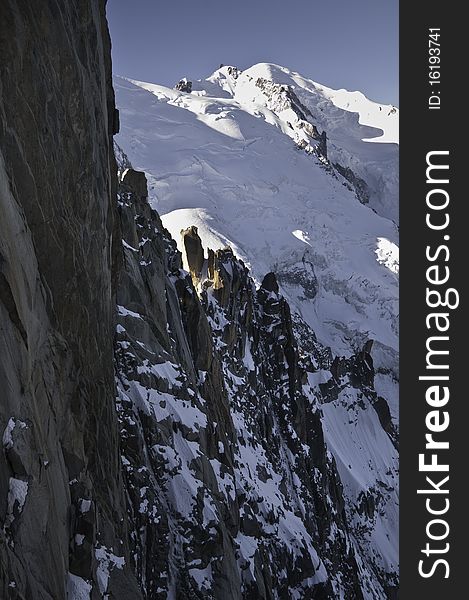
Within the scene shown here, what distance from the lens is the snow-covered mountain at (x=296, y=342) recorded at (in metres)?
35.6

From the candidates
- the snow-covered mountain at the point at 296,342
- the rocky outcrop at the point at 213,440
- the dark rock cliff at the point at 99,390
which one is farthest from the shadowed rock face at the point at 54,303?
the snow-covered mountain at the point at 296,342

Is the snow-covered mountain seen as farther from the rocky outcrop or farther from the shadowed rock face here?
the shadowed rock face

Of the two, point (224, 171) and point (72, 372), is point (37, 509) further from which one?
point (224, 171)

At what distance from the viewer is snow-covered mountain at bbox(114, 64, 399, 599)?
35594 mm

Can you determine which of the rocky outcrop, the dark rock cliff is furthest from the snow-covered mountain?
the dark rock cliff

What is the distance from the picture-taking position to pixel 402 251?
9430 mm

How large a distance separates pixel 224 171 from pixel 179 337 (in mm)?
150326

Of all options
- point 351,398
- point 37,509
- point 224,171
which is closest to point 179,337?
point 37,509

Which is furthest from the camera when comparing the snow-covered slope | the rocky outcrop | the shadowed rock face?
the snow-covered slope

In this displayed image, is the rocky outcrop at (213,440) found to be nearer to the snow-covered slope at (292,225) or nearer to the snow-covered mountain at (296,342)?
the snow-covered mountain at (296,342)

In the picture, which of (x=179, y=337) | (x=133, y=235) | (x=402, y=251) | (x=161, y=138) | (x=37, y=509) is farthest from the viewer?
(x=161, y=138)

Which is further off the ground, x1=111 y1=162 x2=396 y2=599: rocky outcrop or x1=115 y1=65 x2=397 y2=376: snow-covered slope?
x1=115 y1=65 x2=397 y2=376: snow-covered slope

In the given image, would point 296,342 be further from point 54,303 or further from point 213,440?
point 54,303

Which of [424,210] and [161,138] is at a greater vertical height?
[161,138]
